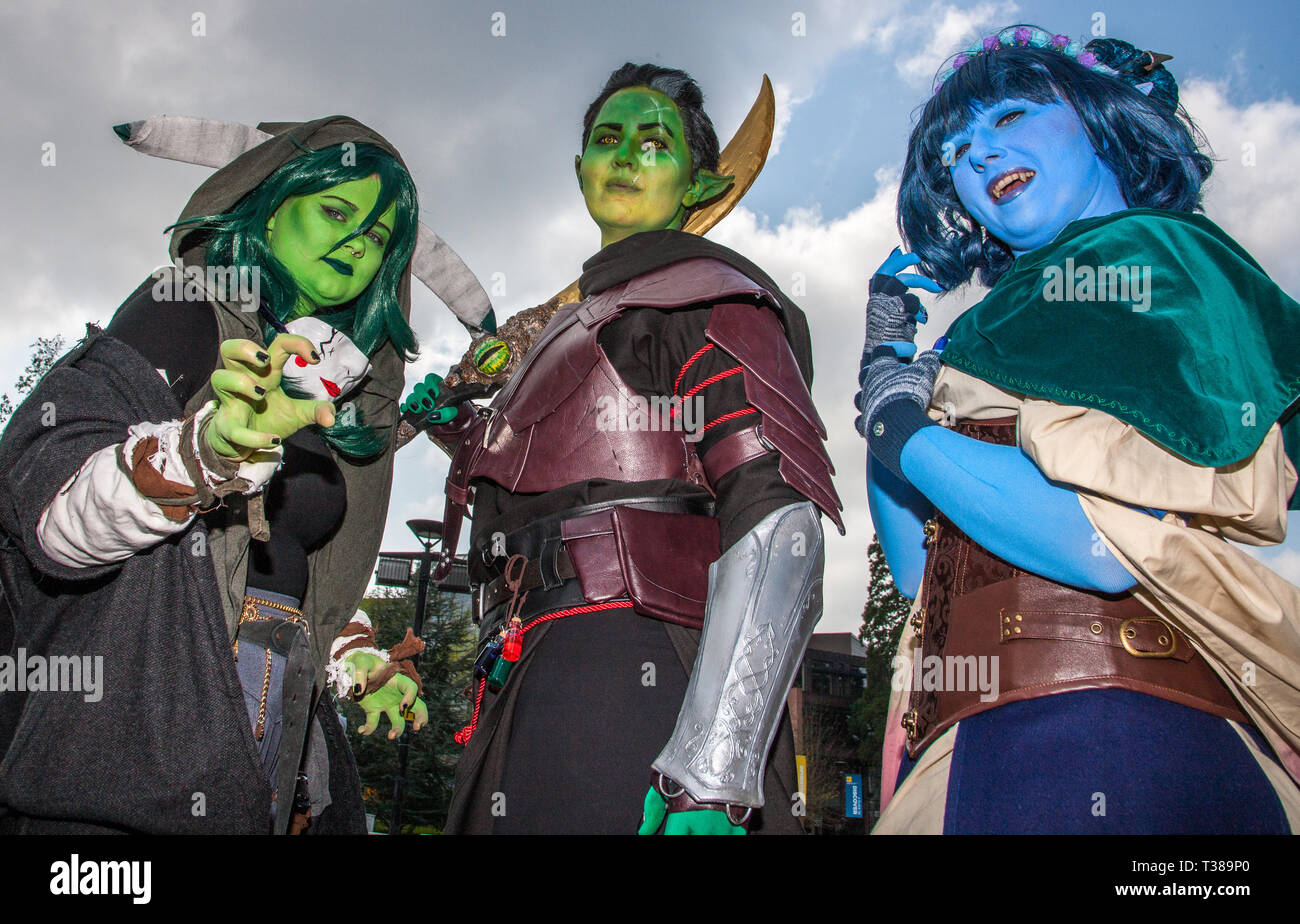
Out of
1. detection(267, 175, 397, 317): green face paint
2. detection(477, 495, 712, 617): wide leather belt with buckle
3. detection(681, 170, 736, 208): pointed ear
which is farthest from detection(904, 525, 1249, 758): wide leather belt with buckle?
detection(267, 175, 397, 317): green face paint

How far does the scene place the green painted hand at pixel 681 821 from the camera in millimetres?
1754

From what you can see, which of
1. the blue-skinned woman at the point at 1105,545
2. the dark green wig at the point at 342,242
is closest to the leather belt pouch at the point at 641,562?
the blue-skinned woman at the point at 1105,545

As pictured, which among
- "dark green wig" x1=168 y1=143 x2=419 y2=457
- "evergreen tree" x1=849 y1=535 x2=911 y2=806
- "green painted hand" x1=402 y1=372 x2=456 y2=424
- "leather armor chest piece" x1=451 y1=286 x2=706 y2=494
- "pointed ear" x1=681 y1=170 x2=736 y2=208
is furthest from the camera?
"evergreen tree" x1=849 y1=535 x2=911 y2=806

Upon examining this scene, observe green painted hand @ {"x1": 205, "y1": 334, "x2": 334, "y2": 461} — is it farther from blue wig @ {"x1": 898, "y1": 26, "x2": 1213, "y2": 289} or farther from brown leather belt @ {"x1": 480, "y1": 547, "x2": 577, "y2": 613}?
blue wig @ {"x1": 898, "y1": 26, "x2": 1213, "y2": 289}

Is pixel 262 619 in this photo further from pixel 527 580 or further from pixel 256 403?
pixel 256 403

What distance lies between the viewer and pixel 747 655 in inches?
74.8

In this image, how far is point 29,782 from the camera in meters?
1.96

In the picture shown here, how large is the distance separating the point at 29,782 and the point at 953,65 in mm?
2993

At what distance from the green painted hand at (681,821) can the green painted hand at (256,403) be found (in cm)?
97

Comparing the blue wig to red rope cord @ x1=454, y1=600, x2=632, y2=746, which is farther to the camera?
the blue wig

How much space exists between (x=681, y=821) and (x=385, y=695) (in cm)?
168

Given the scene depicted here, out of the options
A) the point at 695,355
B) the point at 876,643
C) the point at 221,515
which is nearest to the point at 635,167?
the point at 695,355

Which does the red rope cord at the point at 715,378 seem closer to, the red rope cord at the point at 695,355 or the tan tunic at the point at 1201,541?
the red rope cord at the point at 695,355

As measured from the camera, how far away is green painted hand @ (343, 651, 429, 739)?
308 cm
